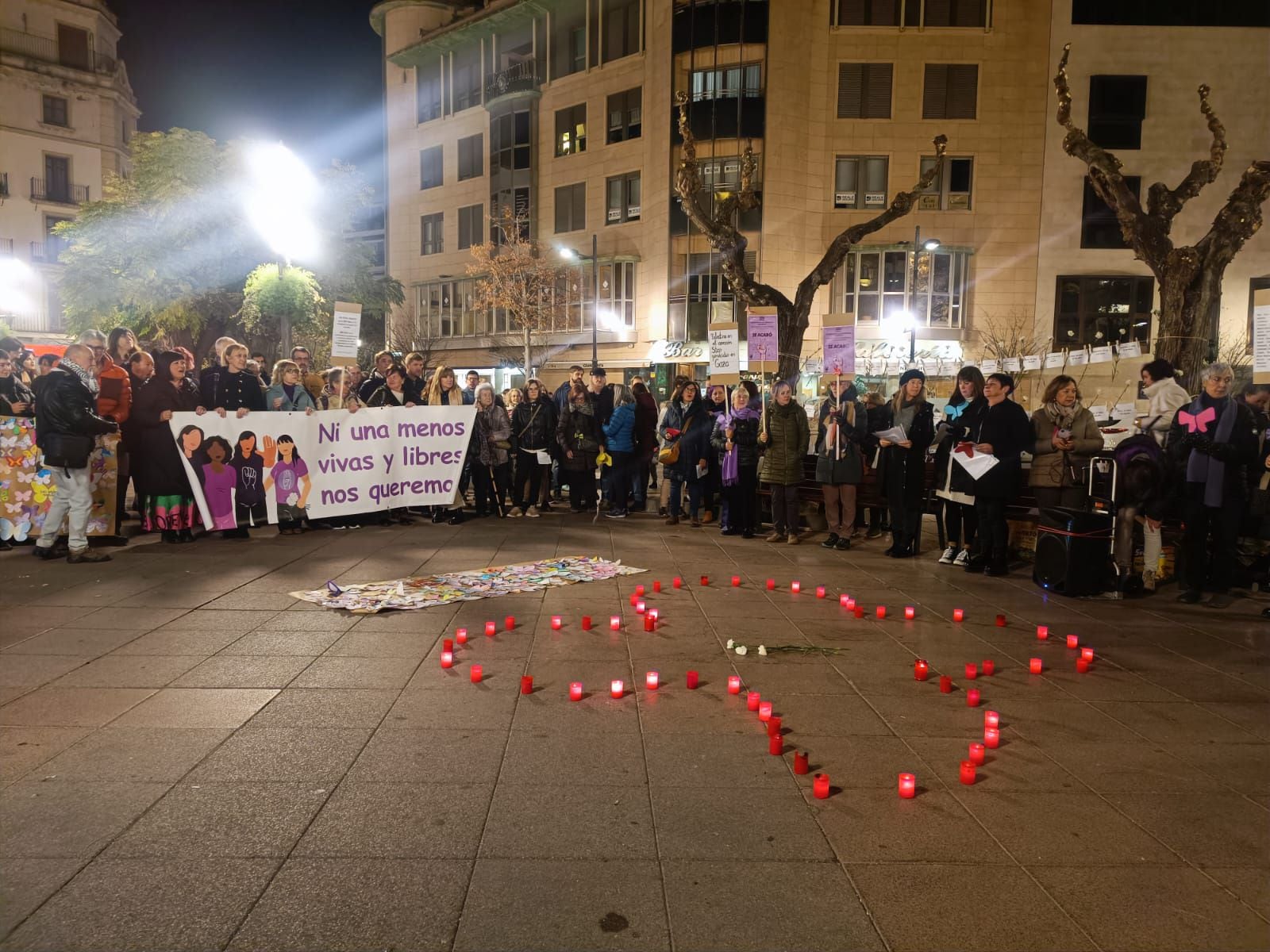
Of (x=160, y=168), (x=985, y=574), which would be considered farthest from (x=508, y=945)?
(x=160, y=168)

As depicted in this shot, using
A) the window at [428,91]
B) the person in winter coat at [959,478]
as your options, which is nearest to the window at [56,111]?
the window at [428,91]

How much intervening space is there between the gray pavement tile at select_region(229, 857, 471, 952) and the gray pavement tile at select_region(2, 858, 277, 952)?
0.30 feet

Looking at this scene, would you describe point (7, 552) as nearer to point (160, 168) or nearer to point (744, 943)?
point (744, 943)

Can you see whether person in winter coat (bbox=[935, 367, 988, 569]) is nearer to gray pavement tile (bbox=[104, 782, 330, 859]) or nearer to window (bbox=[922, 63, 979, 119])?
gray pavement tile (bbox=[104, 782, 330, 859])

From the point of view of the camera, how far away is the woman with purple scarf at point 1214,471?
805 centimetres

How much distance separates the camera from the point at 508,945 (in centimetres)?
288

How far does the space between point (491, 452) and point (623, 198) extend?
87.7 feet

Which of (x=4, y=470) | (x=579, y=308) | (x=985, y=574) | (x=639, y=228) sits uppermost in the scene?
(x=639, y=228)

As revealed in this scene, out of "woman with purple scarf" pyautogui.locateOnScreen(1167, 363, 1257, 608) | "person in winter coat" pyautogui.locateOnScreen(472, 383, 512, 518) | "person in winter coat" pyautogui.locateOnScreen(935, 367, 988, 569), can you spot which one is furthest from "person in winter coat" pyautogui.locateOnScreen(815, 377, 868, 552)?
"person in winter coat" pyautogui.locateOnScreen(472, 383, 512, 518)

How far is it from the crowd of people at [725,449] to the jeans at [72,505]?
0.02 m

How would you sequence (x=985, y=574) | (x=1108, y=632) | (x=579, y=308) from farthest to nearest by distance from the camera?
(x=579, y=308) → (x=985, y=574) → (x=1108, y=632)

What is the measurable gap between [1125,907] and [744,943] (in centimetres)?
141

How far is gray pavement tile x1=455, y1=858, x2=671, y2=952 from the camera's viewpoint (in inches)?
115

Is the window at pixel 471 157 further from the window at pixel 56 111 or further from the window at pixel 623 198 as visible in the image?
the window at pixel 56 111
